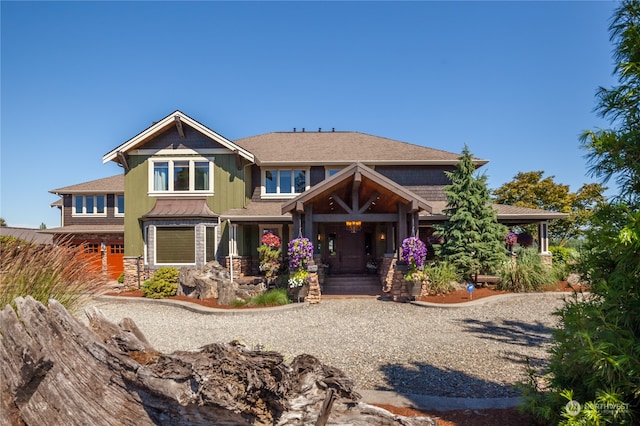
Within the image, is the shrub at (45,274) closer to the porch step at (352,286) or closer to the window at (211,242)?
the porch step at (352,286)

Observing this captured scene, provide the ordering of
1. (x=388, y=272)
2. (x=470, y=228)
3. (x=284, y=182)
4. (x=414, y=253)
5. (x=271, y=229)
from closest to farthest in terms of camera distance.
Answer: (x=414, y=253) → (x=388, y=272) → (x=470, y=228) → (x=271, y=229) → (x=284, y=182)

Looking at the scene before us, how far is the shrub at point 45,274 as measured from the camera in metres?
4.20

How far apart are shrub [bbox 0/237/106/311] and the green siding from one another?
11.9 meters

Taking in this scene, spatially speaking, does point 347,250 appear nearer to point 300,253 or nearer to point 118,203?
point 300,253

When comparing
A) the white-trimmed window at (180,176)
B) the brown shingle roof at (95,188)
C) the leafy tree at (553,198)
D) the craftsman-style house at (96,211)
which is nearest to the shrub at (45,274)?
the white-trimmed window at (180,176)

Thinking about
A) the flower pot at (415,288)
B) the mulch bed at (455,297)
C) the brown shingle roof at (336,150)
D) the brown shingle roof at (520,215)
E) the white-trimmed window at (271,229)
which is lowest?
the mulch bed at (455,297)

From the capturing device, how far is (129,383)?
3014 mm

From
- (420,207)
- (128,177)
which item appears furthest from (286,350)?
(128,177)

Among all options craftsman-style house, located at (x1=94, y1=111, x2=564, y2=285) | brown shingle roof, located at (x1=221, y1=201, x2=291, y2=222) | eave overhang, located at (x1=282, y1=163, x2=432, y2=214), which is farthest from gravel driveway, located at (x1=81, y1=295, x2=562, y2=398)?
brown shingle roof, located at (x1=221, y1=201, x2=291, y2=222)

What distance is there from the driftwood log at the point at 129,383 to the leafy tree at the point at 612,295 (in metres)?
1.46

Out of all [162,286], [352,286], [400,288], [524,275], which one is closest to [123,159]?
[162,286]

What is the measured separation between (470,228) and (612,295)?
13.3m

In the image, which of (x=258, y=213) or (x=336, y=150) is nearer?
(x=258, y=213)

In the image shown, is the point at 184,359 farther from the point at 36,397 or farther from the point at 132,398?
the point at 36,397
